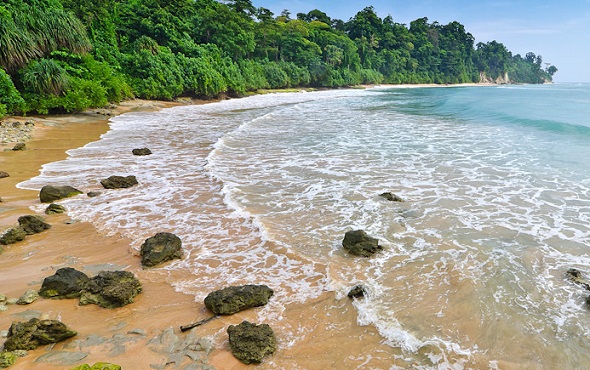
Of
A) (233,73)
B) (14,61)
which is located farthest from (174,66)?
(14,61)

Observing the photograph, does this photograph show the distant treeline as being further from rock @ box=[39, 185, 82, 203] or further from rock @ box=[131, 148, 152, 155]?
rock @ box=[39, 185, 82, 203]

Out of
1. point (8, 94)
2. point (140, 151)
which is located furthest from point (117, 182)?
point (8, 94)

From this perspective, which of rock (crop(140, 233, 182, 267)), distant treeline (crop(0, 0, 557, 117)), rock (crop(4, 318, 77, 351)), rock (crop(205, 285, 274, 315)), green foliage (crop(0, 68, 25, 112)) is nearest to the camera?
rock (crop(4, 318, 77, 351))

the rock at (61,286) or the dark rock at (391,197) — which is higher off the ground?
the rock at (61,286)

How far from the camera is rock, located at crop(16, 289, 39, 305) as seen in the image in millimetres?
4051

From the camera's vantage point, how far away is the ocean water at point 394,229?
12.6 feet

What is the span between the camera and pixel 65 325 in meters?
3.53

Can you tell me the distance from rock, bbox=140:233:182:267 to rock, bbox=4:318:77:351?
162 cm

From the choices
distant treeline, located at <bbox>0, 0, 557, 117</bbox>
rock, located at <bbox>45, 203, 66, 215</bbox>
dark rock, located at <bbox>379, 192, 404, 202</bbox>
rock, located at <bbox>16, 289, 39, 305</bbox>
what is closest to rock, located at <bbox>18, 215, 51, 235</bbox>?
rock, located at <bbox>45, 203, 66, 215</bbox>

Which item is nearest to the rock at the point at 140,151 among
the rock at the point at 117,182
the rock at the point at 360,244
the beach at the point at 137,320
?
the rock at the point at 117,182

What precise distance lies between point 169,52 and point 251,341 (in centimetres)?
3991

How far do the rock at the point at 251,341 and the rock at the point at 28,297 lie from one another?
2.47 m

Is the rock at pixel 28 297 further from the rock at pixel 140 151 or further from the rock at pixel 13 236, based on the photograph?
the rock at pixel 140 151

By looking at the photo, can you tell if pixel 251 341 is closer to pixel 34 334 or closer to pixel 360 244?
pixel 34 334
